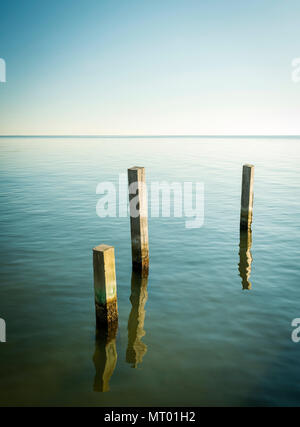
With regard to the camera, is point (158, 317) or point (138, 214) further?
point (138, 214)

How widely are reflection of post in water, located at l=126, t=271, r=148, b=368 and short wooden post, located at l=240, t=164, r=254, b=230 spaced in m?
5.43

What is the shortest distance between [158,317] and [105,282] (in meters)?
2.13

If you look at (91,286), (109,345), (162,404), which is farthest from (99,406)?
(91,286)

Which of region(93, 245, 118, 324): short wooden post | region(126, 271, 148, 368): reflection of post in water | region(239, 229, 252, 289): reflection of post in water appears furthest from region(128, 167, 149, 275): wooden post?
region(239, 229, 252, 289): reflection of post in water

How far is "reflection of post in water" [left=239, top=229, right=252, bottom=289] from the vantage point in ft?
32.9

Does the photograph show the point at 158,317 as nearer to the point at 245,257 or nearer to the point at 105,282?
the point at 105,282

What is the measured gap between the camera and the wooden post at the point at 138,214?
29.3ft

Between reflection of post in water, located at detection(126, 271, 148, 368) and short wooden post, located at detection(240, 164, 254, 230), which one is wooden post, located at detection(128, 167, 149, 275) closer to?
reflection of post in water, located at detection(126, 271, 148, 368)

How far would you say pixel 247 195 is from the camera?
12977mm

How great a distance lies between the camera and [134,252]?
9.73 meters

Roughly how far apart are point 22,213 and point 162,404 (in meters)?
14.4

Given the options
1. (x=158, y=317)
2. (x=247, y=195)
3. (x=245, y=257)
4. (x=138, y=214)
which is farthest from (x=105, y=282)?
(x=247, y=195)

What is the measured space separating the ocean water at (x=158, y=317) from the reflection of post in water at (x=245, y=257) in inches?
1.3

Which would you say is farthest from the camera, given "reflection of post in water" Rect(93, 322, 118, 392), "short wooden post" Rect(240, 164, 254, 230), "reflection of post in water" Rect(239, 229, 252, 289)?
"short wooden post" Rect(240, 164, 254, 230)
